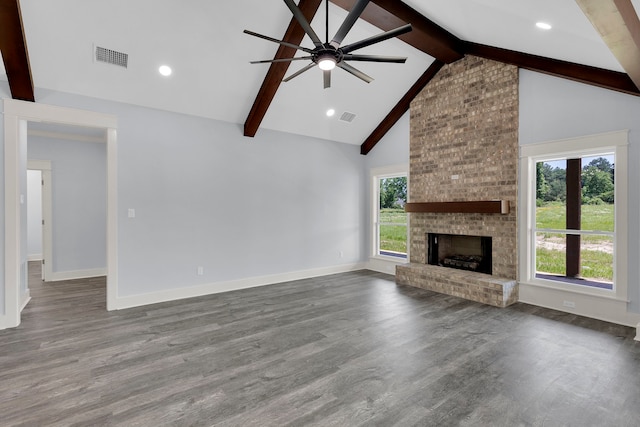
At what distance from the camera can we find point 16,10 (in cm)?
309

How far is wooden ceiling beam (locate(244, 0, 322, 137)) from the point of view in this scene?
379 centimetres

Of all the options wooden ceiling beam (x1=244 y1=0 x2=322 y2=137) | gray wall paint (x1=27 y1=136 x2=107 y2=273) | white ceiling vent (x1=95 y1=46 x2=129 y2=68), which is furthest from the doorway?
gray wall paint (x1=27 y1=136 x2=107 y2=273)

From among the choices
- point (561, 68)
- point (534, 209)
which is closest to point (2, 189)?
point (534, 209)

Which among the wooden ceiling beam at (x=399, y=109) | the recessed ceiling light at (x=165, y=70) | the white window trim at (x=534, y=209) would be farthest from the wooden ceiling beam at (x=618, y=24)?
the recessed ceiling light at (x=165, y=70)

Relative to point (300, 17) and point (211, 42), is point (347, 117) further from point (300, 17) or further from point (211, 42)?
point (300, 17)

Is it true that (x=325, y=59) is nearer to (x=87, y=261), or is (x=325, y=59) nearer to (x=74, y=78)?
(x=74, y=78)

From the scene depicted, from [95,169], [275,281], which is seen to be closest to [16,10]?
[95,169]

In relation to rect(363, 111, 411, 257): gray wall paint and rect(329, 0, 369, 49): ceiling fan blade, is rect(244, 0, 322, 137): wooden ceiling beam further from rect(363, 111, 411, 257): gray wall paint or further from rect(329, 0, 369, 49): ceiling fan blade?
rect(363, 111, 411, 257): gray wall paint

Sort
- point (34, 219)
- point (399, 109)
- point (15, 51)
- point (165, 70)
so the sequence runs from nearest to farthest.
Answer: point (15, 51) → point (165, 70) → point (399, 109) → point (34, 219)

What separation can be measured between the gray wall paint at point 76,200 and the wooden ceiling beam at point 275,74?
12.0 ft

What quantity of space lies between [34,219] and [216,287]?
23.5 ft

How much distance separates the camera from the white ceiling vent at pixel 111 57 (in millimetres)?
3799

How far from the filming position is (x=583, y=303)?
4102 millimetres

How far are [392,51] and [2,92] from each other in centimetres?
516
